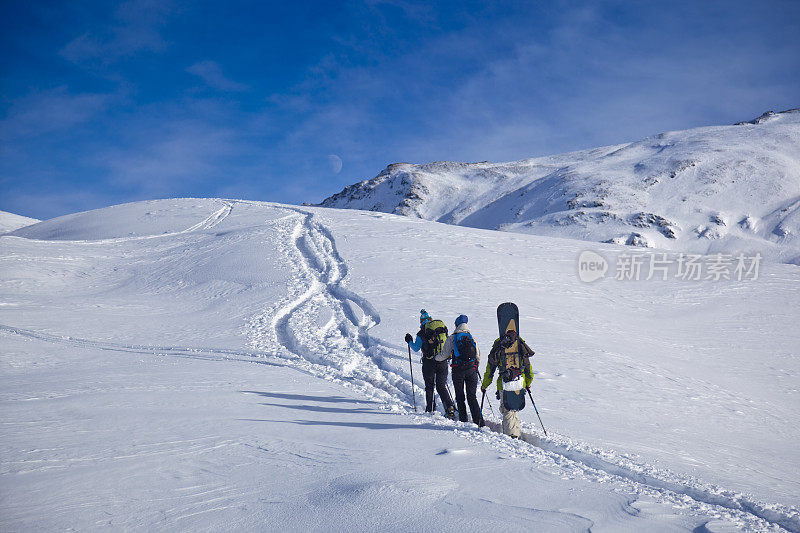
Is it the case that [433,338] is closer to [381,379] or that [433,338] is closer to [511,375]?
[511,375]

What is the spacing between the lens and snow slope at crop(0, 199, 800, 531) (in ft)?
14.4

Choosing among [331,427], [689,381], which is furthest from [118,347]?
[689,381]

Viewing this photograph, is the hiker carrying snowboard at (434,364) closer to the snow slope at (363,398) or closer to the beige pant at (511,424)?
the snow slope at (363,398)

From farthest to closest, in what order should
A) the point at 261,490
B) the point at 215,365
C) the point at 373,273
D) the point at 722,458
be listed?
the point at 373,273
the point at 215,365
the point at 722,458
the point at 261,490

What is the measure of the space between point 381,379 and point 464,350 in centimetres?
371

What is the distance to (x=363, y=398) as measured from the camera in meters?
9.60

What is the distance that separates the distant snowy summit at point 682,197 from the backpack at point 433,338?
268 ft

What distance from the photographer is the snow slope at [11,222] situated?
6657cm

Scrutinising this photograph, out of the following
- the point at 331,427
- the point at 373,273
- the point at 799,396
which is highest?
the point at 373,273

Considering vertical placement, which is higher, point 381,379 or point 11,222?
point 11,222

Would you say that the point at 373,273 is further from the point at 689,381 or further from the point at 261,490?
the point at 261,490

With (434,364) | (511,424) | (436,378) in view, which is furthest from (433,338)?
(511,424)

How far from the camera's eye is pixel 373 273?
76.8 feet

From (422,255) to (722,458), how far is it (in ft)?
68.6
